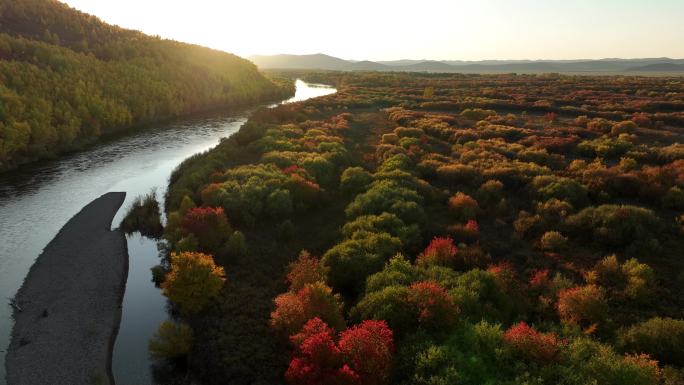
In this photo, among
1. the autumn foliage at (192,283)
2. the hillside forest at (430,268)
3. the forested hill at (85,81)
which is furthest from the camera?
the forested hill at (85,81)

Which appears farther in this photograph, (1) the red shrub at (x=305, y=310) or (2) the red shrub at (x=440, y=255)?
(2) the red shrub at (x=440, y=255)

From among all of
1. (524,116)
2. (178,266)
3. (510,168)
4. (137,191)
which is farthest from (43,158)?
(524,116)

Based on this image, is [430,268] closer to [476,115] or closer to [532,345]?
[532,345]

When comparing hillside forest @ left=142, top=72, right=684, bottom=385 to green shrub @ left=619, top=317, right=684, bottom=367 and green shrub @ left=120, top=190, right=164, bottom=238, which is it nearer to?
green shrub @ left=619, top=317, right=684, bottom=367

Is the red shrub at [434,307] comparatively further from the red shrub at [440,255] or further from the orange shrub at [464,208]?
the orange shrub at [464,208]

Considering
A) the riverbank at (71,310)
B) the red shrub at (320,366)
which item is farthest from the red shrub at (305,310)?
the riverbank at (71,310)

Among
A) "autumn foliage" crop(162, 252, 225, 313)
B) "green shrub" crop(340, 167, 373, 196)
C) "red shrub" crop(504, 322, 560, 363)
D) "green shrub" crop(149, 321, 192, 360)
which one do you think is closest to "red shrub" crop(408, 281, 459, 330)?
"red shrub" crop(504, 322, 560, 363)
